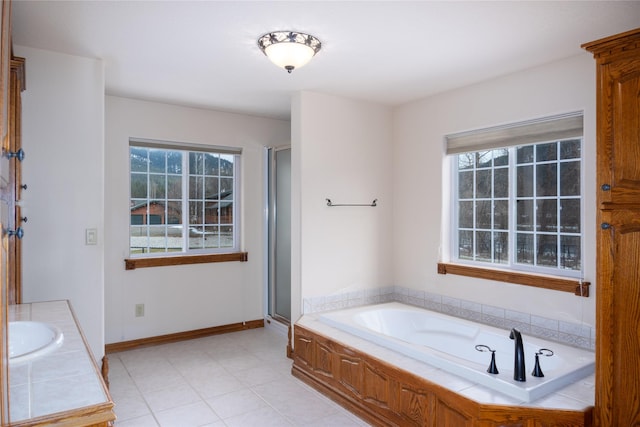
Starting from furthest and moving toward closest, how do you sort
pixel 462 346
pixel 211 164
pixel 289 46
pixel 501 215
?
pixel 211 164
pixel 501 215
pixel 462 346
pixel 289 46

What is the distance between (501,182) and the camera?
11.4 feet

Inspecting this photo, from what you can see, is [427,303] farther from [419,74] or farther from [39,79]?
[39,79]

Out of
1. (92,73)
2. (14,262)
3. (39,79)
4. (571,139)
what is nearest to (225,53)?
(92,73)

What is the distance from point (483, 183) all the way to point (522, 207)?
1.33 ft

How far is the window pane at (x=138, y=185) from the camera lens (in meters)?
4.18

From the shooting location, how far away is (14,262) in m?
2.48

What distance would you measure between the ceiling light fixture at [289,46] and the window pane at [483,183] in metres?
1.79

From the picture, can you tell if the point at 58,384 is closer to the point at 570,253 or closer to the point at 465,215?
the point at 570,253

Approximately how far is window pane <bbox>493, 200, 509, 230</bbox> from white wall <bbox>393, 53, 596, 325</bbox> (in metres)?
0.44

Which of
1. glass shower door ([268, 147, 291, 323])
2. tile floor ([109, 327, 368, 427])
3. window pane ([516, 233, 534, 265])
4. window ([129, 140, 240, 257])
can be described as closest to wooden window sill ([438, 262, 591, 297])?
window pane ([516, 233, 534, 265])

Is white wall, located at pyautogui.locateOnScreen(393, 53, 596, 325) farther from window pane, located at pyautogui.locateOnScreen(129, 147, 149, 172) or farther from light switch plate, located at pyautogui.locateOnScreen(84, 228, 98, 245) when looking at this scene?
light switch plate, located at pyautogui.locateOnScreen(84, 228, 98, 245)

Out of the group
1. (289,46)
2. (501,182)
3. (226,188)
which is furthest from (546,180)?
(226,188)

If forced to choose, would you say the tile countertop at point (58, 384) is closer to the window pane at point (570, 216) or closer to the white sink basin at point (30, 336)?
the white sink basin at point (30, 336)

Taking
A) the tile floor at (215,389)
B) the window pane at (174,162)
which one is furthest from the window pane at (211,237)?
the tile floor at (215,389)
